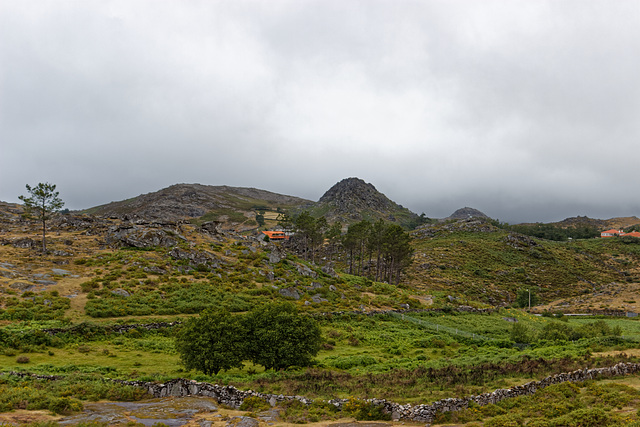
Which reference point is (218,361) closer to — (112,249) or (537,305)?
(112,249)

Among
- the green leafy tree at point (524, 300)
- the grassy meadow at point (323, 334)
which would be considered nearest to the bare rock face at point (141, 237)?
the grassy meadow at point (323, 334)

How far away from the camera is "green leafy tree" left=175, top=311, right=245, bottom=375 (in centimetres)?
2592

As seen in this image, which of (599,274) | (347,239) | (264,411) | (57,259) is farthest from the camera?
(599,274)

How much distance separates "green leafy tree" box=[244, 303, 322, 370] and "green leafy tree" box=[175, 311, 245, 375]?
1.08 meters

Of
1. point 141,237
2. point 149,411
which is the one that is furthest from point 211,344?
point 141,237

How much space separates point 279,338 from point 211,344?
5132mm

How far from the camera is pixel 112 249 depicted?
210 feet

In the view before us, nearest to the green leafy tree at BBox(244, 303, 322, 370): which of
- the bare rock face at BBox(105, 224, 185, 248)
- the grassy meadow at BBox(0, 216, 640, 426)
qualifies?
the grassy meadow at BBox(0, 216, 640, 426)

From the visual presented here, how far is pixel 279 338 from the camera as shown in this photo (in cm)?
2803

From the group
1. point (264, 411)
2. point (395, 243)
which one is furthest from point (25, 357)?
point (395, 243)

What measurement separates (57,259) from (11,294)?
13981mm

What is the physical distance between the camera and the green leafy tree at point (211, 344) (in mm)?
25923

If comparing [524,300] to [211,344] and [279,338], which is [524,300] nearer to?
[279,338]

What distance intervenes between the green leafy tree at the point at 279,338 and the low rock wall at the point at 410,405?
6.14m
